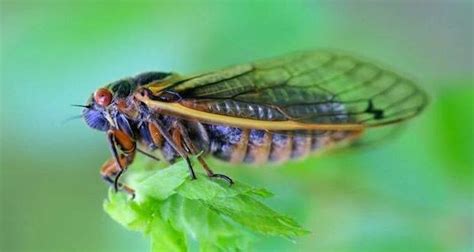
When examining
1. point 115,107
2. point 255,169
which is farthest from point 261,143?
point 255,169

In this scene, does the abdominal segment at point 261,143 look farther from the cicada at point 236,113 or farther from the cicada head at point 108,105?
the cicada head at point 108,105

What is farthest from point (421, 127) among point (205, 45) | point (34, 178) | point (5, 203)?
point (5, 203)

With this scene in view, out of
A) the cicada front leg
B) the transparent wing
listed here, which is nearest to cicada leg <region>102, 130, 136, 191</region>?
the cicada front leg

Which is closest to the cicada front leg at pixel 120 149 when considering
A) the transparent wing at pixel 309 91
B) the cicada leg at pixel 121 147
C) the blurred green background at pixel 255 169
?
the cicada leg at pixel 121 147

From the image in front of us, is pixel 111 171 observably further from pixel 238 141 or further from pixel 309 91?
pixel 309 91

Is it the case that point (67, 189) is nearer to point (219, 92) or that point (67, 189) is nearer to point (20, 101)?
point (20, 101)
